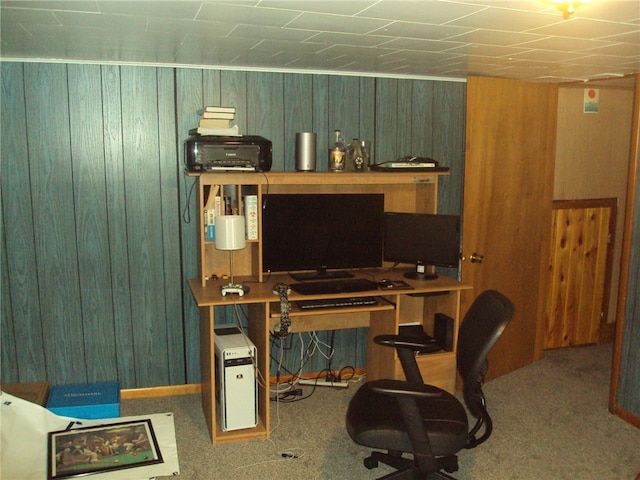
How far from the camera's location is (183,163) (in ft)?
11.9

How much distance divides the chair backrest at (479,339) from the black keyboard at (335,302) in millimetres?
714

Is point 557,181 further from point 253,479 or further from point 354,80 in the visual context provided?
point 253,479

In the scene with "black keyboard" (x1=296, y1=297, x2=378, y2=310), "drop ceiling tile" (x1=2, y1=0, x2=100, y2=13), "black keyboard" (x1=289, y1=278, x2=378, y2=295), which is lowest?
"black keyboard" (x1=296, y1=297, x2=378, y2=310)

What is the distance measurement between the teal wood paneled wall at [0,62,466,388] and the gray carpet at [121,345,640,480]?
473 millimetres

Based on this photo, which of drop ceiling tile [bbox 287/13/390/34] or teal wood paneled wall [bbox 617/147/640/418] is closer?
drop ceiling tile [bbox 287/13/390/34]

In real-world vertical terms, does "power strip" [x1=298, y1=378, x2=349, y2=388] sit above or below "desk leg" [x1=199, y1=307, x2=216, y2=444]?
below

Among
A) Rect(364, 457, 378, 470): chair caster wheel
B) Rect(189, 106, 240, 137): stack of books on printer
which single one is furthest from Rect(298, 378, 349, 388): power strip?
Rect(189, 106, 240, 137): stack of books on printer

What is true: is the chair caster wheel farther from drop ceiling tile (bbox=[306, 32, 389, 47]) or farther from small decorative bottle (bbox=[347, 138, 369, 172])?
drop ceiling tile (bbox=[306, 32, 389, 47])

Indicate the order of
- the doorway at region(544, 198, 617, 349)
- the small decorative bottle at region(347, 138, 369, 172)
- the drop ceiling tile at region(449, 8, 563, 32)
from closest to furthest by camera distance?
1. the drop ceiling tile at region(449, 8, 563, 32)
2. the small decorative bottle at region(347, 138, 369, 172)
3. the doorway at region(544, 198, 617, 349)

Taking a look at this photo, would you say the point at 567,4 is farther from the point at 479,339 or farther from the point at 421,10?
the point at 479,339

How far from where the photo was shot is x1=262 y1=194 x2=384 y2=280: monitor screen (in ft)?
11.5

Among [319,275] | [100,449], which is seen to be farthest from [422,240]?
[100,449]

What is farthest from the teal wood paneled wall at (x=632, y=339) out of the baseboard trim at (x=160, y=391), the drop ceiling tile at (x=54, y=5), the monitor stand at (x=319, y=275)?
the drop ceiling tile at (x=54, y=5)

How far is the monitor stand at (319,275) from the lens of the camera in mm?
3614
